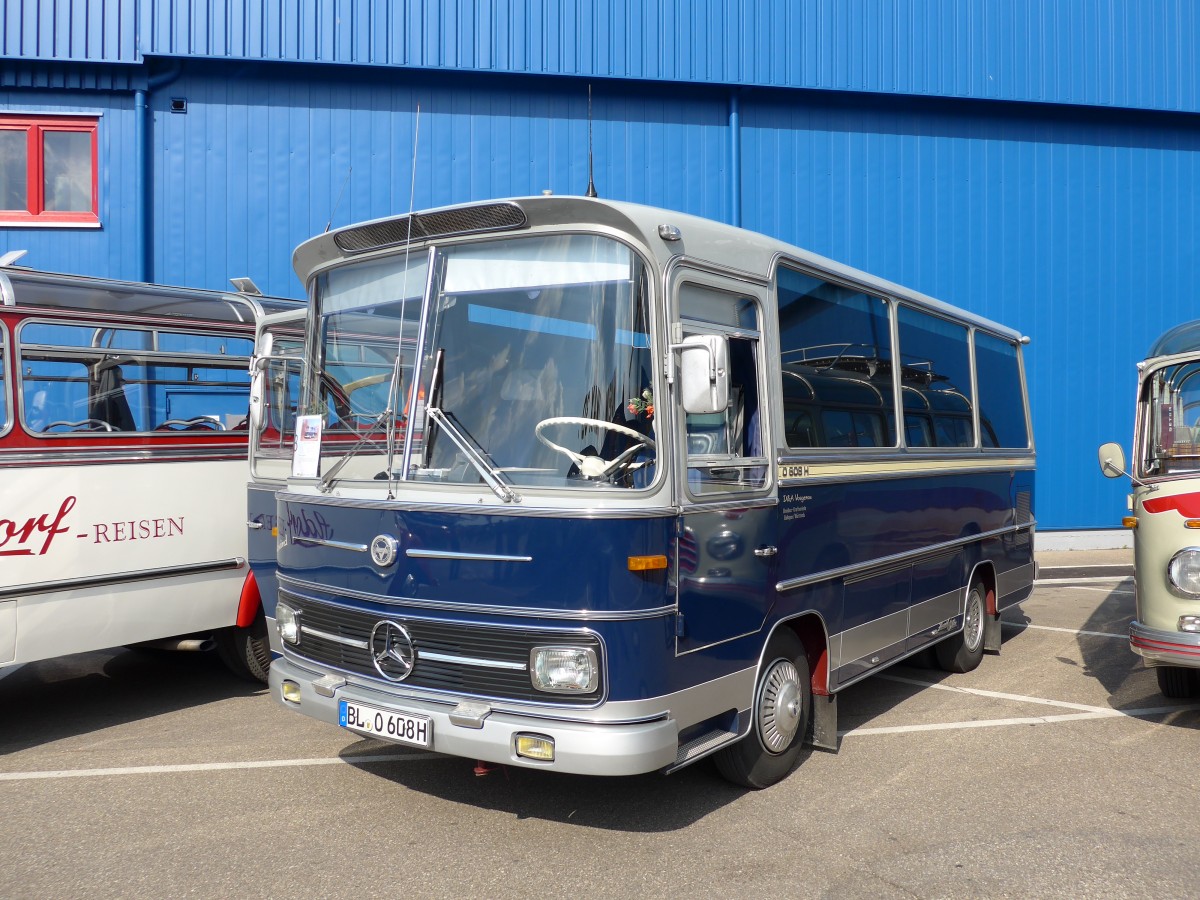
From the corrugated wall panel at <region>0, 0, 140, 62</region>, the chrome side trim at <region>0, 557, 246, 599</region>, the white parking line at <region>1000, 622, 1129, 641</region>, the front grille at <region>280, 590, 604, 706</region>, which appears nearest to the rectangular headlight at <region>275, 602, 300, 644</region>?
the front grille at <region>280, 590, 604, 706</region>

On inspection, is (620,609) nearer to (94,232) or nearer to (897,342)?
(897,342)

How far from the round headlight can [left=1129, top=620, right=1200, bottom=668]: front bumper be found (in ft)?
0.80

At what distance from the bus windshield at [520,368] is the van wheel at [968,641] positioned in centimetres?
455

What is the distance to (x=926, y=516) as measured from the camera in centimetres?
709

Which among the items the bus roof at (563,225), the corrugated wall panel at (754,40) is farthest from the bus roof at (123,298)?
the corrugated wall panel at (754,40)

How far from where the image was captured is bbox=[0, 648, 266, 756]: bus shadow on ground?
6.80 metres

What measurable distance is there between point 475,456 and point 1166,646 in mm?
4229

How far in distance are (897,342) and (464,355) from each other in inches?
133

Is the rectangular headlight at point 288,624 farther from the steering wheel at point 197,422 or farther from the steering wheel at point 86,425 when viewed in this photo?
the steering wheel at point 197,422

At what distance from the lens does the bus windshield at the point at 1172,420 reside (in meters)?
6.51

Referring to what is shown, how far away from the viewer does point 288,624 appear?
539 centimetres

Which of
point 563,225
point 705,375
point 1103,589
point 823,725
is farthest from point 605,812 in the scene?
point 1103,589

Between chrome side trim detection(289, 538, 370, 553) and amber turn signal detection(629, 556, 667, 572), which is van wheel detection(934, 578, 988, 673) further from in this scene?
chrome side trim detection(289, 538, 370, 553)

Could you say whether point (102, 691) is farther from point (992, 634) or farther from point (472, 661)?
point (992, 634)
